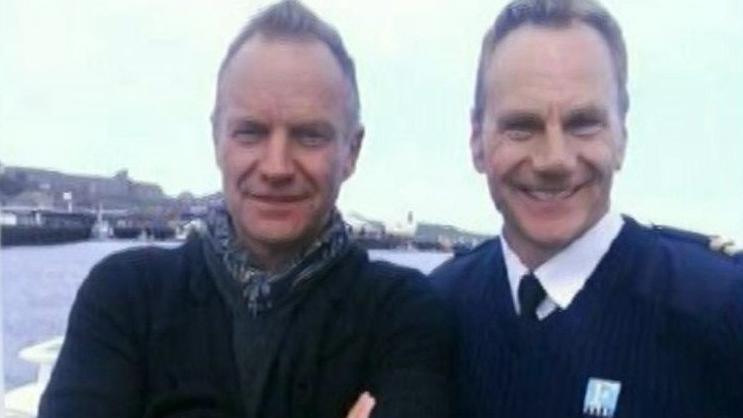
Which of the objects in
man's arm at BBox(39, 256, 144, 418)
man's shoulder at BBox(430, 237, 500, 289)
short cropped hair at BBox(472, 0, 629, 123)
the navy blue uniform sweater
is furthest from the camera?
man's shoulder at BBox(430, 237, 500, 289)

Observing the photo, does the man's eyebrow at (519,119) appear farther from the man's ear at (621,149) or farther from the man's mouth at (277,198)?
the man's mouth at (277,198)

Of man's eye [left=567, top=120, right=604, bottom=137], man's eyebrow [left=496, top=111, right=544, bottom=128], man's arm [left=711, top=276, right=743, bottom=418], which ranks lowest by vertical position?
man's arm [left=711, top=276, right=743, bottom=418]

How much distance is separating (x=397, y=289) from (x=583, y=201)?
A: 42 cm

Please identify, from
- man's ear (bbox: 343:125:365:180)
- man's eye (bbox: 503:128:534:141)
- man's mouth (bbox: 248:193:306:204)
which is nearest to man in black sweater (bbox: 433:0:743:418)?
man's eye (bbox: 503:128:534:141)

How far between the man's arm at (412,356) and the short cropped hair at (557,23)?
0.42 meters

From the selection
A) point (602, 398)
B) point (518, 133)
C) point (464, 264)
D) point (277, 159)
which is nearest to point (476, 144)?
point (518, 133)

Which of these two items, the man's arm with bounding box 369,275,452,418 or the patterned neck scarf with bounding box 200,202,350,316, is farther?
the patterned neck scarf with bounding box 200,202,350,316

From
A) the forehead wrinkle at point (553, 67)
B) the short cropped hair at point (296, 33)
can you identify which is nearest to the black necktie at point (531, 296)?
the forehead wrinkle at point (553, 67)

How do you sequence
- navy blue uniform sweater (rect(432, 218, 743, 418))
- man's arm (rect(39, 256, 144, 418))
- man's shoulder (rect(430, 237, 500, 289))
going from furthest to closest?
1. man's shoulder (rect(430, 237, 500, 289))
2. navy blue uniform sweater (rect(432, 218, 743, 418))
3. man's arm (rect(39, 256, 144, 418))

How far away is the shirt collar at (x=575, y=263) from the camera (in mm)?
2572

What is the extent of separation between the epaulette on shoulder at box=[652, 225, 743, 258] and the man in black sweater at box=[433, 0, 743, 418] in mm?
28

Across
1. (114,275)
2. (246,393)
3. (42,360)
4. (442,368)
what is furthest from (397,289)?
(42,360)

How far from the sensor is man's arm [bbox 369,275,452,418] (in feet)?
7.70

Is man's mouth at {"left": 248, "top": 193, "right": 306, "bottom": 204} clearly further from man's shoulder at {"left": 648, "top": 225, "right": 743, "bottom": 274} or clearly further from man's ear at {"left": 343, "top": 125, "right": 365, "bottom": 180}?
man's shoulder at {"left": 648, "top": 225, "right": 743, "bottom": 274}
